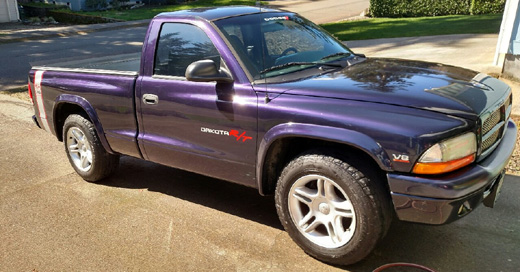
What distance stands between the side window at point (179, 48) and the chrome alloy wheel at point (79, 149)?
1372 mm

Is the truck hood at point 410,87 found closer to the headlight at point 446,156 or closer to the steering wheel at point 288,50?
the headlight at point 446,156

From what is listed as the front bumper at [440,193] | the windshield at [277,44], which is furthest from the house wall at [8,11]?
the front bumper at [440,193]

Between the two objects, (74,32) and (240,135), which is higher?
(240,135)

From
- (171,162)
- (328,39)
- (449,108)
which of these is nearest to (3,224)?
(171,162)

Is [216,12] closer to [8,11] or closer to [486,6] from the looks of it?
[486,6]

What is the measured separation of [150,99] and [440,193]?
256 centimetres

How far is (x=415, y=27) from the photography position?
15.4 meters

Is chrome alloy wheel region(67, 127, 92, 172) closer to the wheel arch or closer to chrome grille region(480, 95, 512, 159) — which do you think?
the wheel arch

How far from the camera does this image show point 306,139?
365 cm

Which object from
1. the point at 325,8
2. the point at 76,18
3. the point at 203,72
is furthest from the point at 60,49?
the point at 325,8

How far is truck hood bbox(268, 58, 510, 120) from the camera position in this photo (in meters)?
3.20

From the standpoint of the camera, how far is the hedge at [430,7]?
17.0 meters

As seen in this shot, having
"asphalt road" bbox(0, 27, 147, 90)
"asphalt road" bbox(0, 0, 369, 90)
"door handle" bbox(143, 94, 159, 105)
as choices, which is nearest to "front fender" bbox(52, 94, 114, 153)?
"door handle" bbox(143, 94, 159, 105)

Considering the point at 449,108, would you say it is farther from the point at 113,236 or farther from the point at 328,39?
the point at 113,236
